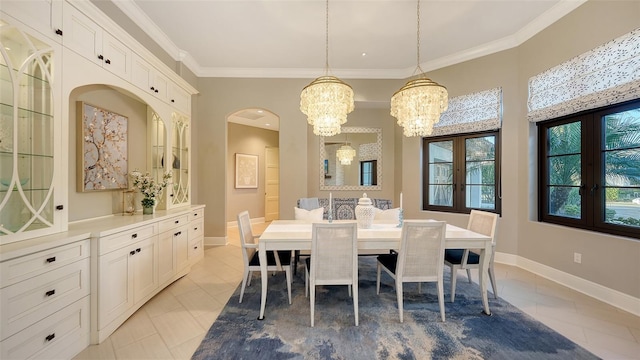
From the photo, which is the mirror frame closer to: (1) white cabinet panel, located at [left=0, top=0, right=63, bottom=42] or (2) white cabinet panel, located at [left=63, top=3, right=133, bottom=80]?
(2) white cabinet panel, located at [left=63, top=3, right=133, bottom=80]

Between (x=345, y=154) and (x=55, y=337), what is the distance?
172 inches

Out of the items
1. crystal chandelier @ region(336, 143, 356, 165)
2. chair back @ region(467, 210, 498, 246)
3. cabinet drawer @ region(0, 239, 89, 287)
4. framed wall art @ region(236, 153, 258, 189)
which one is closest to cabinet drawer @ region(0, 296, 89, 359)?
cabinet drawer @ region(0, 239, 89, 287)

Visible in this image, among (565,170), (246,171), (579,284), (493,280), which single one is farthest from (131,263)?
(565,170)

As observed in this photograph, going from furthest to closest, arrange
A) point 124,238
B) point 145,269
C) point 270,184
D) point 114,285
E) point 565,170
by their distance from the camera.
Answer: point 270,184 < point 565,170 < point 145,269 < point 124,238 < point 114,285

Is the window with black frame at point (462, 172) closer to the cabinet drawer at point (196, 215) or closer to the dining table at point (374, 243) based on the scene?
the dining table at point (374, 243)

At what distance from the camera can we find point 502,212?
3.62 metres

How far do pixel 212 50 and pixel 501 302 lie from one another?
4885 mm

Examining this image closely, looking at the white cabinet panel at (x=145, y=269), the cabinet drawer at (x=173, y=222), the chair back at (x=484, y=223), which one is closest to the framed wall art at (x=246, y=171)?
the cabinet drawer at (x=173, y=222)

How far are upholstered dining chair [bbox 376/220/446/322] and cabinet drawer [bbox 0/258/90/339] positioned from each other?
7.80 ft

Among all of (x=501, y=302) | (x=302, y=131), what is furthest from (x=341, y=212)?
(x=501, y=302)

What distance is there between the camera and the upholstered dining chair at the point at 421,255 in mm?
2082

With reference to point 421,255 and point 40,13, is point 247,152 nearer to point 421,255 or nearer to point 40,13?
point 40,13

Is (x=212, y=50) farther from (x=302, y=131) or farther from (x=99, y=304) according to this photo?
(x=99, y=304)

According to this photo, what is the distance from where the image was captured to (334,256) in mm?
2051
